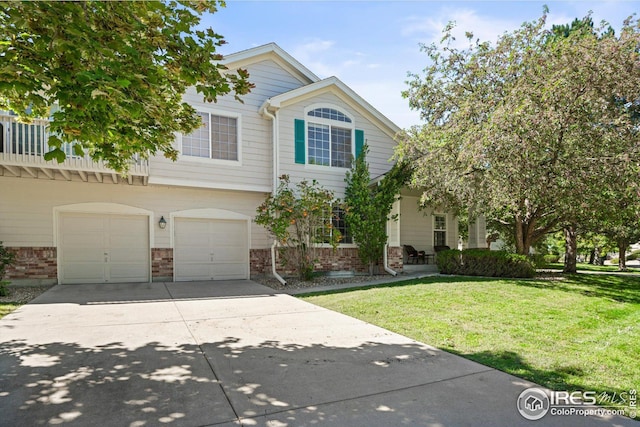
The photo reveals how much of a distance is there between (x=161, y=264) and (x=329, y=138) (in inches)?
279

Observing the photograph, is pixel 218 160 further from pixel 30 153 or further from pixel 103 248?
pixel 30 153

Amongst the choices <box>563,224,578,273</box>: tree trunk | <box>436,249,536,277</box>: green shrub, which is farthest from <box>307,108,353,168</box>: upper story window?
<box>563,224,578,273</box>: tree trunk

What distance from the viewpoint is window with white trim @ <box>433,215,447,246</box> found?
16.9 m

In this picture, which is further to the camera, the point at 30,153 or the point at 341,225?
the point at 341,225

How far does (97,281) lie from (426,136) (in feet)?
35.8

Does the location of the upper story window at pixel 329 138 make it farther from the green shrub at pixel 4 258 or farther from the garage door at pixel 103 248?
the green shrub at pixel 4 258

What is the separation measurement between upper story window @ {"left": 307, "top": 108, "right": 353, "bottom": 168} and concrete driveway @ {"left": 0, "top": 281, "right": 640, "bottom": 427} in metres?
7.74

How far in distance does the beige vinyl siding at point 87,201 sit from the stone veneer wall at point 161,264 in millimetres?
187

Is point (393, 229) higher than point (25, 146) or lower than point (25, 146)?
lower

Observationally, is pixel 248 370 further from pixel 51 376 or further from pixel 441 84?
pixel 441 84

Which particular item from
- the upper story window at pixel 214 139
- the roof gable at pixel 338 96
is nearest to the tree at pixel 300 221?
the upper story window at pixel 214 139

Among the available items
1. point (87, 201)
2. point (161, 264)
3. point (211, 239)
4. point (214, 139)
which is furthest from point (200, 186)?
point (87, 201)

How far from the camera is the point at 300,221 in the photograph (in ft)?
39.0

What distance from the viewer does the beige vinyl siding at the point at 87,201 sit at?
10211mm
